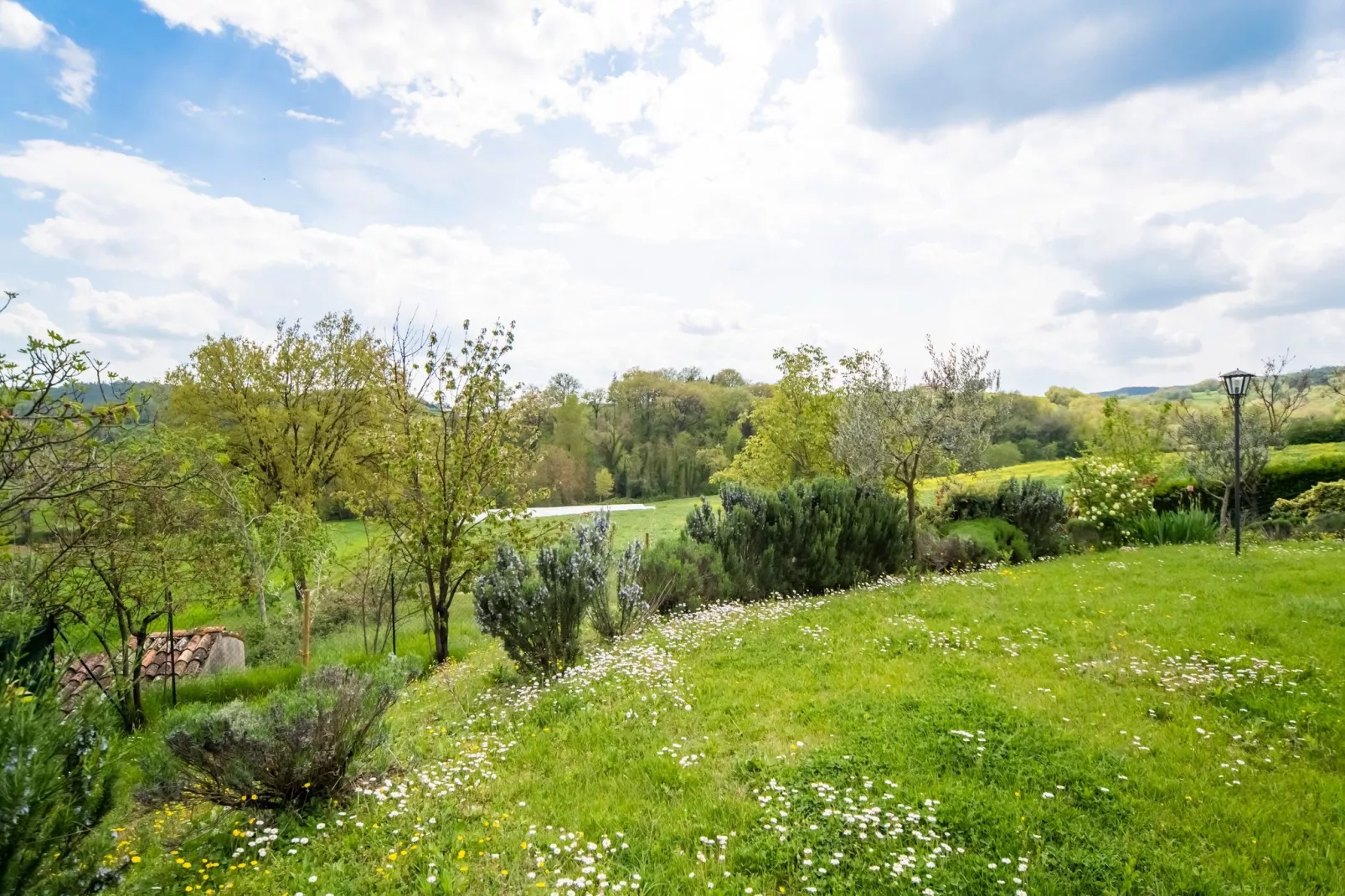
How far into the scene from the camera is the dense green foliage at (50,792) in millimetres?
2467

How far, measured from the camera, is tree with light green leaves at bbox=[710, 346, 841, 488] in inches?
687

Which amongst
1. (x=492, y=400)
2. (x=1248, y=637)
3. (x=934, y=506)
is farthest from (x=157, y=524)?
(x=934, y=506)

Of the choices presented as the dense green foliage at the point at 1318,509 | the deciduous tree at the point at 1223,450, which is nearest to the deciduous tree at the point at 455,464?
the deciduous tree at the point at 1223,450

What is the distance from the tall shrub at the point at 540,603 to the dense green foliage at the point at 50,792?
399 centimetres

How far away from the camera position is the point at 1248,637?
277 inches

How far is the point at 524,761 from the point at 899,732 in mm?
2824

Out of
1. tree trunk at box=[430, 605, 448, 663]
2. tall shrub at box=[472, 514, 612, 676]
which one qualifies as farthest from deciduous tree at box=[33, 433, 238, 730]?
tall shrub at box=[472, 514, 612, 676]

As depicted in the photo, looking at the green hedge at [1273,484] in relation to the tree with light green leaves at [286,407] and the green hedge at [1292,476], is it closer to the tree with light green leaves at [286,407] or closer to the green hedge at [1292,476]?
the green hedge at [1292,476]

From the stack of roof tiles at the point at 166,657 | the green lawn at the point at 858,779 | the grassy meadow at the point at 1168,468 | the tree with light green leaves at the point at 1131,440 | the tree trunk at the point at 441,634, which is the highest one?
the tree with light green leaves at the point at 1131,440

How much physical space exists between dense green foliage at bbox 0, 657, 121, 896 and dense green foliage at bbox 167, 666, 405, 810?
83 cm

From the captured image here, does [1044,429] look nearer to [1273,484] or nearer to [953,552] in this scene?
[1273,484]

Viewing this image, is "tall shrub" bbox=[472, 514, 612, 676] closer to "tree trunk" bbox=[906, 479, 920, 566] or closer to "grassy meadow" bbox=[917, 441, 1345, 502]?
"tree trunk" bbox=[906, 479, 920, 566]

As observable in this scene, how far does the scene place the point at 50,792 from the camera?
2.66 meters

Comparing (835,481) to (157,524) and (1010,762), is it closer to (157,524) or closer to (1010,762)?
(1010,762)
